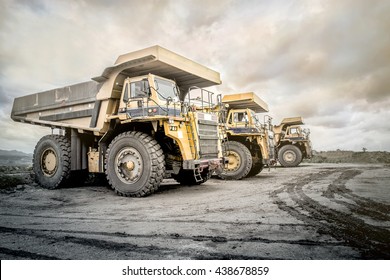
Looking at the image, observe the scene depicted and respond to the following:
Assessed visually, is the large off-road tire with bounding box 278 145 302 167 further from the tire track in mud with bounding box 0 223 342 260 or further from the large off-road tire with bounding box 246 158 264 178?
the tire track in mud with bounding box 0 223 342 260

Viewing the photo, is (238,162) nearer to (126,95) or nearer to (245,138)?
(245,138)

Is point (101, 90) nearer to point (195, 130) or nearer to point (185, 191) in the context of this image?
point (195, 130)

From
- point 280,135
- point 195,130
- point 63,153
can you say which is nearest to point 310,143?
point 280,135

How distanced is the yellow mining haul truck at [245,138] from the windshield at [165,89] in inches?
120

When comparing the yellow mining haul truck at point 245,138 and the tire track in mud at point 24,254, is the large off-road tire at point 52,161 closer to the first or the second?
the tire track in mud at point 24,254

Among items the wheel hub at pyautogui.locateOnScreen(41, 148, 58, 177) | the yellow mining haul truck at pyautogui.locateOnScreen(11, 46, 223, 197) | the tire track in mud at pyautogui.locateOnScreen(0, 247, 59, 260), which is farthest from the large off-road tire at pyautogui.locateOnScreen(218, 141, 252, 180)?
the tire track in mud at pyautogui.locateOnScreen(0, 247, 59, 260)

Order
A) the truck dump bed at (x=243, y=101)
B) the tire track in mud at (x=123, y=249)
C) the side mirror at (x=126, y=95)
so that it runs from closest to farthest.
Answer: the tire track in mud at (x=123, y=249) → the side mirror at (x=126, y=95) → the truck dump bed at (x=243, y=101)

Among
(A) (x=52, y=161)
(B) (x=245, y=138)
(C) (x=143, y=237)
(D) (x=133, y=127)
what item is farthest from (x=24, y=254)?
(B) (x=245, y=138)

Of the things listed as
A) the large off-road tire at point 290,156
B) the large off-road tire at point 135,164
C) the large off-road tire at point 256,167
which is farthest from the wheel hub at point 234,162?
the large off-road tire at point 290,156

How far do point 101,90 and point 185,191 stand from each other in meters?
3.13

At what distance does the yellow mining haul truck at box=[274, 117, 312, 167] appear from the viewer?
52.3ft

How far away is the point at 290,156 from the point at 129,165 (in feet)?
41.5

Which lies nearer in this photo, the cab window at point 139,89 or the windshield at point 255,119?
the cab window at point 139,89

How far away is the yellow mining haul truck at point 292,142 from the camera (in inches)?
627
